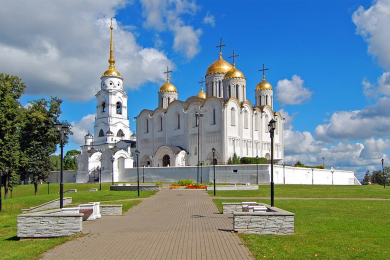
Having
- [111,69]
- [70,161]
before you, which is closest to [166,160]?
[111,69]

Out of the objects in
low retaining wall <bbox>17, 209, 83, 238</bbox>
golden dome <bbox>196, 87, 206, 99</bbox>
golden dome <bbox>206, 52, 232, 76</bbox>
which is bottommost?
low retaining wall <bbox>17, 209, 83, 238</bbox>

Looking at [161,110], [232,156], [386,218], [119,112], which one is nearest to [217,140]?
[232,156]

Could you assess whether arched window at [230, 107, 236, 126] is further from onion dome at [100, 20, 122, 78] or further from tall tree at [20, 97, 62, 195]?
onion dome at [100, 20, 122, 78]

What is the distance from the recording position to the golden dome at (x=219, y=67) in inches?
2579

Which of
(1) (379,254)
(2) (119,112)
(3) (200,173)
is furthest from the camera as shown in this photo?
(2) (119,112)

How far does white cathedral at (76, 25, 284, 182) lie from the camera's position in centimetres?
5797

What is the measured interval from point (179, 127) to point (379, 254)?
55434mm

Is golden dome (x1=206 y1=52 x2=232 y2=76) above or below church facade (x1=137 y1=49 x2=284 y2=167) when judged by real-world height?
above

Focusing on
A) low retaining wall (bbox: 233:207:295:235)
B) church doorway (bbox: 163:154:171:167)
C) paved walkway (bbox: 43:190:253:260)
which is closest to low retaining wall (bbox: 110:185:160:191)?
paved walkway (bbox: 43:190:253:260)

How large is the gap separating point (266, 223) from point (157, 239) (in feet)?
9.68

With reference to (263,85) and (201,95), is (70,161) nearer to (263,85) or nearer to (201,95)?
(201,95)

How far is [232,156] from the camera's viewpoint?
2244 inches

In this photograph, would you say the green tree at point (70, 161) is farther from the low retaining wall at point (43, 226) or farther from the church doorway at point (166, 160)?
the low retaining wall at point (43, 226)

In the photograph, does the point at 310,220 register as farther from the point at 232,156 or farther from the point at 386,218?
the point at 232,156
